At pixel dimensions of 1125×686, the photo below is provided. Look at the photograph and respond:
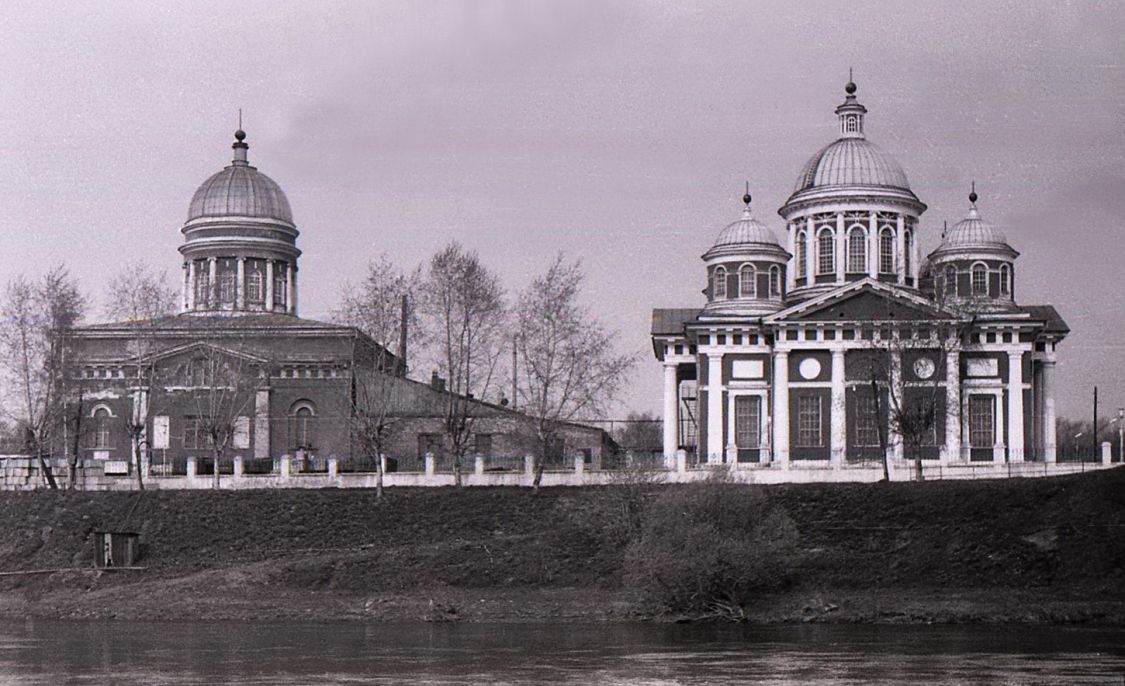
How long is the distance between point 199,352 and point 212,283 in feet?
31.1

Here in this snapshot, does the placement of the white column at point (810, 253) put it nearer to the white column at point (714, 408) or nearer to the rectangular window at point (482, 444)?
the white column at point (714, 408)

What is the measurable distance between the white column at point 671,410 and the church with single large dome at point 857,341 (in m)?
0.10

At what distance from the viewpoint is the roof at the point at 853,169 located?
74750mm

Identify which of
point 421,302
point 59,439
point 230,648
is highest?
point 421,302

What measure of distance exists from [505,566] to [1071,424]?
9376 cm

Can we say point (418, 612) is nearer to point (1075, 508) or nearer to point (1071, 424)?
point (1075, 508)

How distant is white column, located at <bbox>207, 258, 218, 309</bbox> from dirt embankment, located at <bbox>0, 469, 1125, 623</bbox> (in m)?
18.5

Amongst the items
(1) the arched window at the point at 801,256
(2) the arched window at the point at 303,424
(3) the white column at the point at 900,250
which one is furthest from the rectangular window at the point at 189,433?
(3) the white column at the point at 900,250

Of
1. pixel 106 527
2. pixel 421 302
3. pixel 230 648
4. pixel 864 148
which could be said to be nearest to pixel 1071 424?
pixel 864 148

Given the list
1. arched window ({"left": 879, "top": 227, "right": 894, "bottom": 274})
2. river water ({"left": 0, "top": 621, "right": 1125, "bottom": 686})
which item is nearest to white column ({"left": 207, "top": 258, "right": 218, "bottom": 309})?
arched window ({"left": 879, "top": 227, "right": 894, "bottom": 274})

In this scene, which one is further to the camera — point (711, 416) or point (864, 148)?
point (864, 148)

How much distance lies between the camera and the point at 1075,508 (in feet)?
171

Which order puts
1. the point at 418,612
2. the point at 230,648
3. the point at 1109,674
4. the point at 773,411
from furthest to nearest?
the point at 773,411
the point at 418,612
the point at 230,648
the point at 1109,674

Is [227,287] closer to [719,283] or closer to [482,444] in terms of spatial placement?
[482,444]
